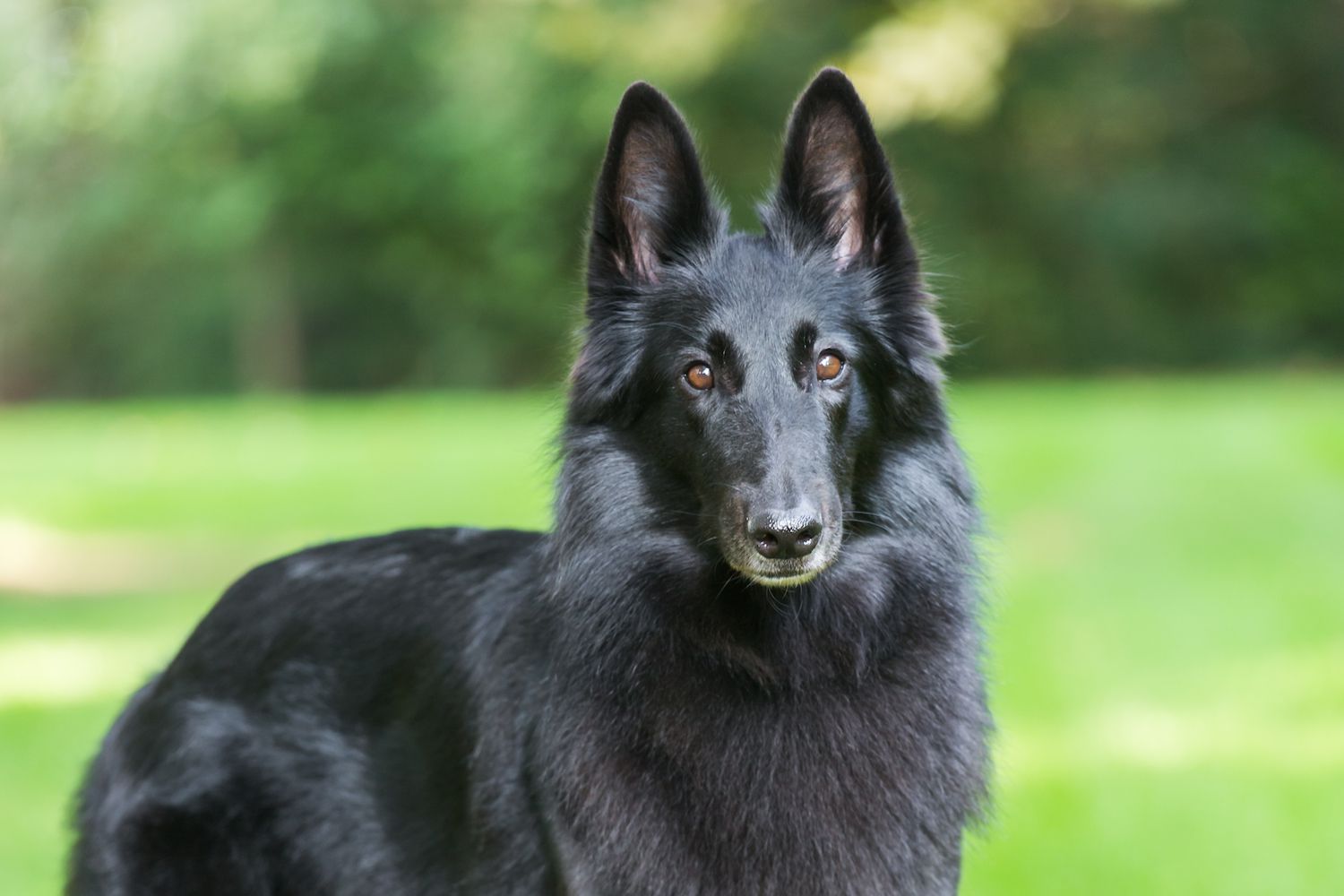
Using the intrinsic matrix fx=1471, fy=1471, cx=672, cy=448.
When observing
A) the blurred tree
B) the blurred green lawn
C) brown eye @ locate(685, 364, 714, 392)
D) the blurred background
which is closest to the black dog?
brown eye @ locate(685, 364, 714, 392)

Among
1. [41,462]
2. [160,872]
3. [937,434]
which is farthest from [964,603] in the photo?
[41,462]

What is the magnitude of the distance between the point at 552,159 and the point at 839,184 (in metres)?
25.1

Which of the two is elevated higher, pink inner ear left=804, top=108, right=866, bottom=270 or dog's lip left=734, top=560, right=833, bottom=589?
pink inner ear left=804, top=108, right=866, bottom=270

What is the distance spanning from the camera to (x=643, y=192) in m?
3.40

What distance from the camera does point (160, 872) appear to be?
141 inches

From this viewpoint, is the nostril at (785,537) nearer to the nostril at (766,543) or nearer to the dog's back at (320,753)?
the nostril at (766,543)

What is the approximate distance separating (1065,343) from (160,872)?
2560cm

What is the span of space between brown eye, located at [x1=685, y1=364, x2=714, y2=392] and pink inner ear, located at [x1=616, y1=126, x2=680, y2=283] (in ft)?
1.02

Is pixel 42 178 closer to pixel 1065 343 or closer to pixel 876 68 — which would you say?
pixel 876 68

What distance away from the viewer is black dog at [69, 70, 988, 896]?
3.08 meters

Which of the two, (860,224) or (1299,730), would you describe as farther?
(1299,730)

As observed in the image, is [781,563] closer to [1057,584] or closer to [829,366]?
[829,366]

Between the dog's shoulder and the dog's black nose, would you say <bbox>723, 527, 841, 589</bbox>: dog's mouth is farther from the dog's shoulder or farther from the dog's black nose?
the dog's shoulder

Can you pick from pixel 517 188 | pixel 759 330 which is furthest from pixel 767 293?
pixel 517 188
